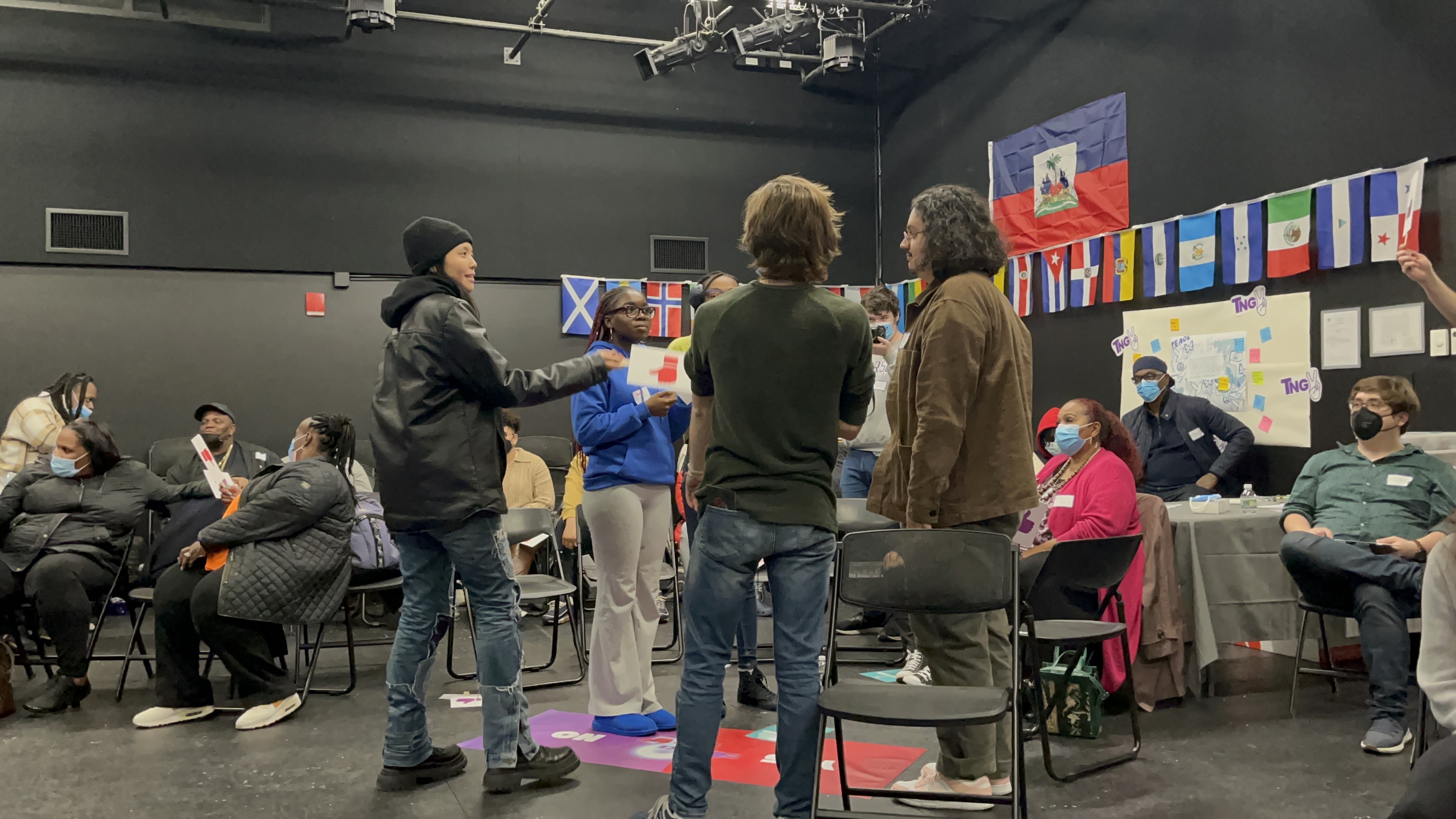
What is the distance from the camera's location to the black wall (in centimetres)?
495

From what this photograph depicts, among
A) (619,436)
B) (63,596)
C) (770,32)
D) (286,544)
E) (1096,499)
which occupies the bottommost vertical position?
(63,596)

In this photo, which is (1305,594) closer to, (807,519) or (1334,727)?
(1334,727)

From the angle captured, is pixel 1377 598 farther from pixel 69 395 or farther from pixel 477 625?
pixel 69 395

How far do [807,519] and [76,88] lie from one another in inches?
301

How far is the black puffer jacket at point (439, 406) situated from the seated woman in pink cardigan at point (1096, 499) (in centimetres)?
196

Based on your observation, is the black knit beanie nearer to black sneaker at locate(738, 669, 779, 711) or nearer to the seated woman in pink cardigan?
black sneaker at locate(738, 669, 779, 711)

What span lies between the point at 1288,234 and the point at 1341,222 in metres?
0.31

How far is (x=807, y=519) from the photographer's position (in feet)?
7.68

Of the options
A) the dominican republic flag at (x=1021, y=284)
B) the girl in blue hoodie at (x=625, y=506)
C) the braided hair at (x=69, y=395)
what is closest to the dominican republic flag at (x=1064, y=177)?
the dominican republic flag at (x=1021, y=284)

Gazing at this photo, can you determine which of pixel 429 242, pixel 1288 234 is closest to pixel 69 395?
pixel 429 242

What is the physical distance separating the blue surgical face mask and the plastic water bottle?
102 centimetres

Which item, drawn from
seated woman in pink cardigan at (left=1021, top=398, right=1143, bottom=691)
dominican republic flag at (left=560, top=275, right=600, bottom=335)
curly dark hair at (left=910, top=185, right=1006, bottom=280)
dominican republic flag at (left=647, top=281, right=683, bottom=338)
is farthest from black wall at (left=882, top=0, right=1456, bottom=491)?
curly dark hair at (left=910, top=185, right=1006, bottom=280)

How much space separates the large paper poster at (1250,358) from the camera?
18.0ft

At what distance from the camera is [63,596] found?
14.1ft
